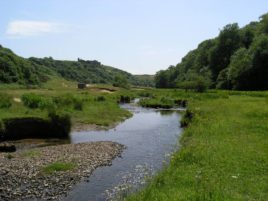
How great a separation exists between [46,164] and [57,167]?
5.67 feet

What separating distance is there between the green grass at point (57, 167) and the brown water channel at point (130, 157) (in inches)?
87.4

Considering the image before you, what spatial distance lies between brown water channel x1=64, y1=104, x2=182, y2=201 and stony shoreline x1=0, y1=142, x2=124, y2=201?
947 millimetres

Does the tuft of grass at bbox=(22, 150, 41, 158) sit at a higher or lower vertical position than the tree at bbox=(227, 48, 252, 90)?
lower

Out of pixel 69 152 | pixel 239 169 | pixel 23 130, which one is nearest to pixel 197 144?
pixel 239 169

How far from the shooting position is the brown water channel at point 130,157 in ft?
76.5

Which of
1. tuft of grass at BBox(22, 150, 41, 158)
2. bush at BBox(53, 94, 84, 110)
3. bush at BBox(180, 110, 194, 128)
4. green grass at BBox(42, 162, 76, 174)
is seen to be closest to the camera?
green grass at BBox(42, 162, 76, 174)

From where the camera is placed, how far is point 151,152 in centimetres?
3506

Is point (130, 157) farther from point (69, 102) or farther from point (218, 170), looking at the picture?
point (69, 102)

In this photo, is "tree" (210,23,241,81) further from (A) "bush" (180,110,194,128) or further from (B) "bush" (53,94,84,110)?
(A) "bush" (180,110,194,128)

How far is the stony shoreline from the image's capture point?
23.4m

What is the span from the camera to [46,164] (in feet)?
98.2

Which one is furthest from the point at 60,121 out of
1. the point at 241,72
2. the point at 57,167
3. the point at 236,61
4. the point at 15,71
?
the point at 15,71

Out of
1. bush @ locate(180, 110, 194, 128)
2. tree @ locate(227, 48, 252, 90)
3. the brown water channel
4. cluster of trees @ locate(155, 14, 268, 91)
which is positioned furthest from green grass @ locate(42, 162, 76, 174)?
tree @ locate(227, 48, 252, 90)

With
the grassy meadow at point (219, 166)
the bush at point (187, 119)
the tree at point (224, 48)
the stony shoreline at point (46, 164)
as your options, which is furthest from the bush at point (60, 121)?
the tree at point (224, 48)
